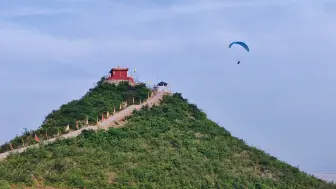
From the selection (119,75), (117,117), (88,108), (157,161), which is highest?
(119,75)

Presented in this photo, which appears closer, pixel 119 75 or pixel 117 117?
pixel 117 117

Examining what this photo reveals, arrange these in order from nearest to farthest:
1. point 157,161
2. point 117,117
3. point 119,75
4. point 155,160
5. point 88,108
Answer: point 157,161, point 155,160, point 117,117, point 88,108, point 119,75

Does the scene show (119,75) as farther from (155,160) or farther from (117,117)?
(155,160)

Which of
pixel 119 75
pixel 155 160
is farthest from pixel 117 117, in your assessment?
pixel 119 75

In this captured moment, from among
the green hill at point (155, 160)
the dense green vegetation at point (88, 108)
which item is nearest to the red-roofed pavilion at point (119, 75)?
the dense green vegetation at point (88, 108)

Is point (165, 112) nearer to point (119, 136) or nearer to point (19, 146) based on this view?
point (119, 136)

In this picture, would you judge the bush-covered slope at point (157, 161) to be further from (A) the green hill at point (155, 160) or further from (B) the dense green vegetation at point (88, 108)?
(B) the dense green vegetation at point (88, 108)

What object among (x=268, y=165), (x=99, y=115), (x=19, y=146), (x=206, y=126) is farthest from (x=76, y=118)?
(x=268, y=165)
